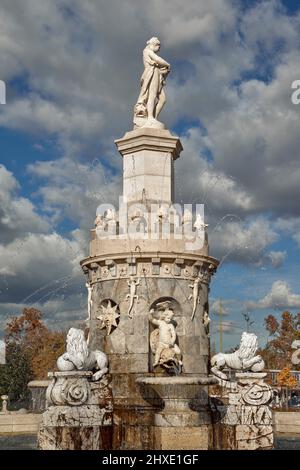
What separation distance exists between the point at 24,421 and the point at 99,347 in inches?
325

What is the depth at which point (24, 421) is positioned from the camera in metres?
25.0

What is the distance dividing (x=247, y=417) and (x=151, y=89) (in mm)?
11641

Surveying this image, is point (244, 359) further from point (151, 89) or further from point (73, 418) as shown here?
point (151, 89)

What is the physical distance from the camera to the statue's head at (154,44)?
864 inches

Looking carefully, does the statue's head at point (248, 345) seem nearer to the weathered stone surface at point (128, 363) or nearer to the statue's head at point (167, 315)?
the statue's head at point (167, 315)

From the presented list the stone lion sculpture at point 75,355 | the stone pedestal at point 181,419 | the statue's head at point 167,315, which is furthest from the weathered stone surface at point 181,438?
the statue's head at point 167,315

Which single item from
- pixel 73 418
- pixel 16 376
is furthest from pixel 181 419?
pixel 16 376

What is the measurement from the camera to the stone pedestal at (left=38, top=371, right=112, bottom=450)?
15.2 meters

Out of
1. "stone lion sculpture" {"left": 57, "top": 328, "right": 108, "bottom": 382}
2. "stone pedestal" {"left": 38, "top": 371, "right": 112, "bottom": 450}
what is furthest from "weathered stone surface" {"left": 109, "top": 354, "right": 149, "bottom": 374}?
"stone pedestal" {"left": 38, "top": 371, "right": 112, "bottom": 450}

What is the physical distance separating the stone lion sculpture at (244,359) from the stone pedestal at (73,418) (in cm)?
385

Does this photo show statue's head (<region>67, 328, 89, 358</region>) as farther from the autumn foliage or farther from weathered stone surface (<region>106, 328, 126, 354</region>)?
the autumn foliage

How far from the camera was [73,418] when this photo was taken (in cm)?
1538
